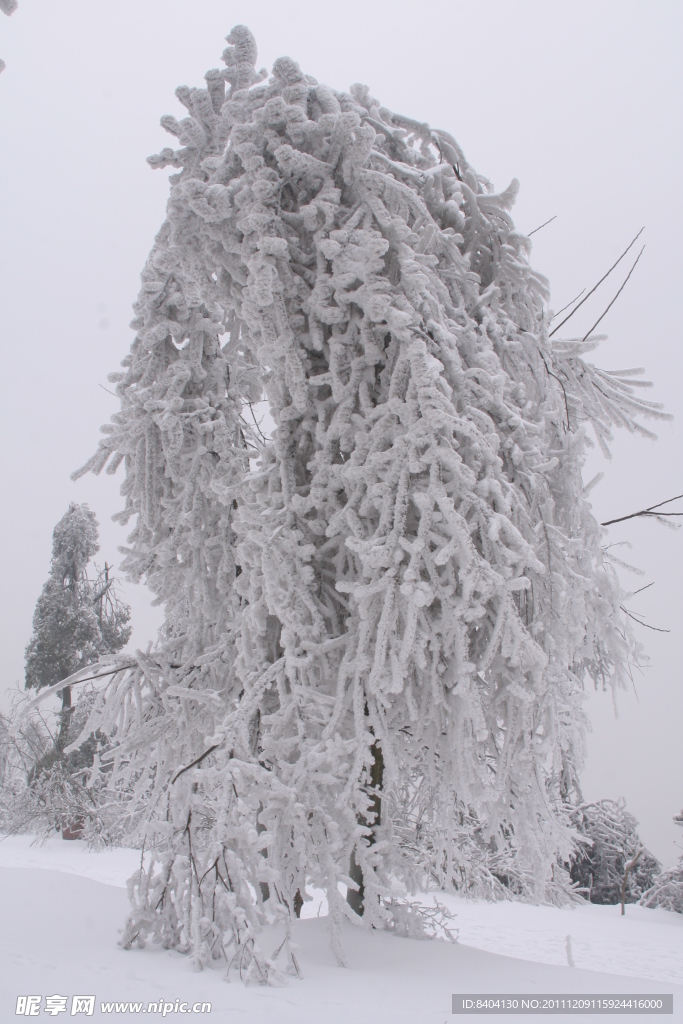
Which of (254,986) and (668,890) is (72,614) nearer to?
(668,890)

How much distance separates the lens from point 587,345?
470 cm

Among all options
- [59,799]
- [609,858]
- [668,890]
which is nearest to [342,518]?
[668,890]

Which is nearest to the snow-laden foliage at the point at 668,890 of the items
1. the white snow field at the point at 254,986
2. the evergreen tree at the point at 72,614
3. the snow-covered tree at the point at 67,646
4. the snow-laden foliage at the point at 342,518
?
the snow-laden foliage at the point at 342,518

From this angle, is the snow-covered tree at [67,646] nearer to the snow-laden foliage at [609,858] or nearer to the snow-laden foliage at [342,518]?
the snow-laden foliage at [609,858]

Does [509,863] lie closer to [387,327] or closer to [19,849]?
[387,327]

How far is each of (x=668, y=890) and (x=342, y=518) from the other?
487 inches

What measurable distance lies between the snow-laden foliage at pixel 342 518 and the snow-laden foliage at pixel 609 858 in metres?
10.7

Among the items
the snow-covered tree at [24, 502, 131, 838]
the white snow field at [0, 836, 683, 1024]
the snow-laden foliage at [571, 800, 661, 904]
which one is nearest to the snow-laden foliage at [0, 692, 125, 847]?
the snow-covered tree at [24, 502, 131, 838]

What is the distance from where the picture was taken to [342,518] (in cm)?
369

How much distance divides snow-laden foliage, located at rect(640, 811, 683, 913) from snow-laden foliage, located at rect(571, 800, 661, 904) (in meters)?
0.77

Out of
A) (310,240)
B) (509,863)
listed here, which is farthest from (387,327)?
Result: (509,863)

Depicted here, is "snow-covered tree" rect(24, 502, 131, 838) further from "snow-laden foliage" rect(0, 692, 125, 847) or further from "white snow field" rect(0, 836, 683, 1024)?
"white snow field" rect(0, 836, 683, 1024)

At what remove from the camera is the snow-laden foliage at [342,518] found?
3334mm

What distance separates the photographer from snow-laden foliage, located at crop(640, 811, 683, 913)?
11.8m
